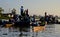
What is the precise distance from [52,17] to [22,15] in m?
20.2

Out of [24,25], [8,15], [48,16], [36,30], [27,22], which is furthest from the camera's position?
[48,16]

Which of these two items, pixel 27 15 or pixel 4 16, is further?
pixel 4 16

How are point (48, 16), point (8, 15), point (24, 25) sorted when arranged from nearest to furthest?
point (24, 25), point (8, 15), point (48, 16)

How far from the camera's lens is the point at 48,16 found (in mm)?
71500

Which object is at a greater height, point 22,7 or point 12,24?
point 22,7

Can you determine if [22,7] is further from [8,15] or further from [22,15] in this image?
[8,15]

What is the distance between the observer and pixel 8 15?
66812mm

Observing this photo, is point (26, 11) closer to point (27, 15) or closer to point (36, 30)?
point (27, 15)

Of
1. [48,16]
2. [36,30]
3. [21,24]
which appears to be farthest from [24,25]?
[48,16]

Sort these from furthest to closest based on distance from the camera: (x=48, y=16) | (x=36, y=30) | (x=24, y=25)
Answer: (x=48, y=16), (x=24, y=25), (x=36, y=30)

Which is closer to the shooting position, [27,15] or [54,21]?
[27,15]

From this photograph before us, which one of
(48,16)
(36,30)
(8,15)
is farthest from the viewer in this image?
(48,16)

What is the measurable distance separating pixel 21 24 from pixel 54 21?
23.8 m

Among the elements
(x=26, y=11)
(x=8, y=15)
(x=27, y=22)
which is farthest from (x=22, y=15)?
(x=8, y=15)
